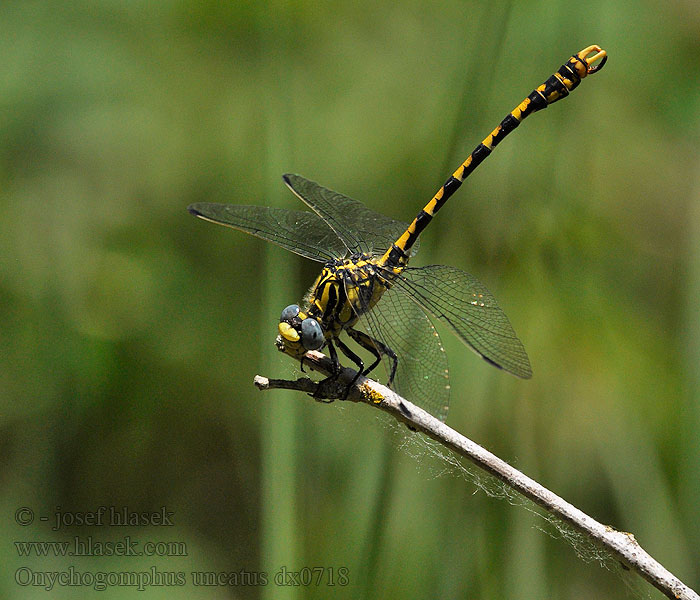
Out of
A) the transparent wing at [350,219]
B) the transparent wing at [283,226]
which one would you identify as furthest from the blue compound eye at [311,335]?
the transparent wing at [350,219]

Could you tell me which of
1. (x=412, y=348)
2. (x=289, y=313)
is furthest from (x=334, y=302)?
(x=412, y=348)

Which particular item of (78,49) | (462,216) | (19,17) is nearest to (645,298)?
(462,216)

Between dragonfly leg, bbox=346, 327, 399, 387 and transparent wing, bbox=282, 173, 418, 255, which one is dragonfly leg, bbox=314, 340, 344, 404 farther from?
transparent wing, bbox=282, 173, 418, 255

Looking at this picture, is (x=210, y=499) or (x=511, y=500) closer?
(x=511, y=500)

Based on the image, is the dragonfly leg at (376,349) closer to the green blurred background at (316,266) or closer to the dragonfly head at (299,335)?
the dragonfly head at (299,335)

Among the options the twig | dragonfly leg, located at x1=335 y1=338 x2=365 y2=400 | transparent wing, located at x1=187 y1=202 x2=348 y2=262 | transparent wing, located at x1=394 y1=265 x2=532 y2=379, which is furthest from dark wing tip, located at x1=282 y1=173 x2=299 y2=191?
the twig

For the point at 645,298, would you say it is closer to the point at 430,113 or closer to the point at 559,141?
the point at 559,141

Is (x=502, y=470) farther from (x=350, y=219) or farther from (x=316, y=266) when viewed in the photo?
(x=316, y=266)
